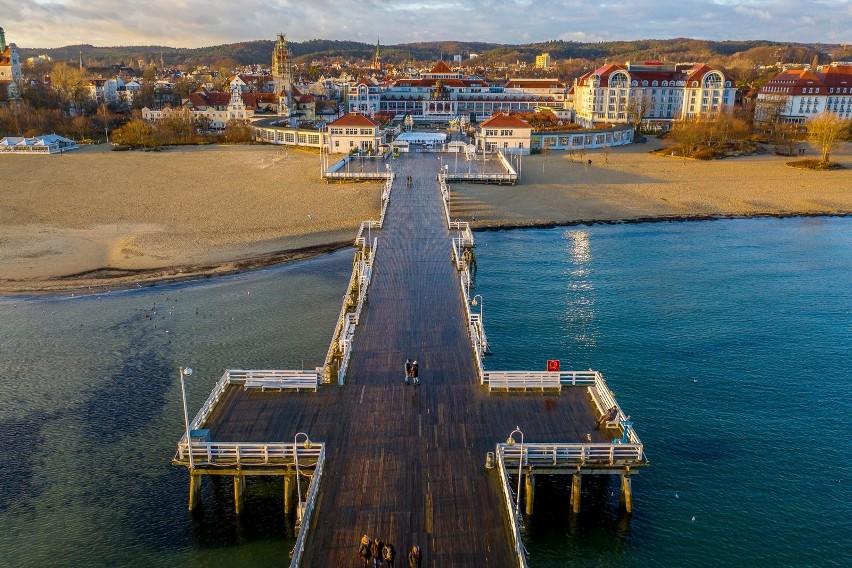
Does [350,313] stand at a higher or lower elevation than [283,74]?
lower

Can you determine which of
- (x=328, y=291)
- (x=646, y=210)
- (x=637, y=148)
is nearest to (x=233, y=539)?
(x=328, y=291)

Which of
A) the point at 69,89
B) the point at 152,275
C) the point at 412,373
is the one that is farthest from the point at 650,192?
the point at 69,89

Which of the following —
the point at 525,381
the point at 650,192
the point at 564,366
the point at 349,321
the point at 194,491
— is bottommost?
the point at 194,491

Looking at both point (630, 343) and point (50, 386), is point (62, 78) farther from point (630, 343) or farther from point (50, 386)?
point (630, 343)

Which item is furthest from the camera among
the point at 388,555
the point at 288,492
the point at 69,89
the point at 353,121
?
the point at 69,89

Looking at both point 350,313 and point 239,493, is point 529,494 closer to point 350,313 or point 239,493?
point 239,493

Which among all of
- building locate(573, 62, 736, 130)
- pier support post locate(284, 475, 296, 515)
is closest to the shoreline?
pier support post locate(284, 475, 296, 515)

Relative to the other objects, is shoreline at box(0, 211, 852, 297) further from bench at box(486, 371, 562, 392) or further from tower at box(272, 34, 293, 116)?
tower at box(272, 34, 293, 116)
